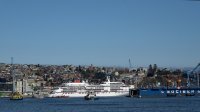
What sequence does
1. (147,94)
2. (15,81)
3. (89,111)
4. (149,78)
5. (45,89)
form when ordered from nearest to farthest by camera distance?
(89,111) → (147,94) → (45,89) → (15,81) → (149,78)

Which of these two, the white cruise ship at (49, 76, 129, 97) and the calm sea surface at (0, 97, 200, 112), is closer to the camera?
the calm sea surface at (0, 97, 200, 112)

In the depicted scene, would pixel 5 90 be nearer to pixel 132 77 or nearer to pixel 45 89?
pixel 45 89

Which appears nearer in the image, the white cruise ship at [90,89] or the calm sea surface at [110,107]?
the calm sea surface at [110,107]

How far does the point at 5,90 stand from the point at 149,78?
3997 centimetres

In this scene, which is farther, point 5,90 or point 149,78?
point 149,78

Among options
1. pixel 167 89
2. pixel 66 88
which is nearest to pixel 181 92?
pixel 167 89

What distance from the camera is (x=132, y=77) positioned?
15950 centimetres

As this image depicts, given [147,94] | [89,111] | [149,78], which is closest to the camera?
[89,111]

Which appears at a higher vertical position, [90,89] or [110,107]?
[90,89]

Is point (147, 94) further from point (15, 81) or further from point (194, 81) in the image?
point (15, 81)

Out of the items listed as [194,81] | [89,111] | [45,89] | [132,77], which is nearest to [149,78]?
[132,77]

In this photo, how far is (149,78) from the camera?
15750 centimetres

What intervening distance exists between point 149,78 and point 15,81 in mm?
37143

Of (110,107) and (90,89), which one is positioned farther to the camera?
(90,89)
